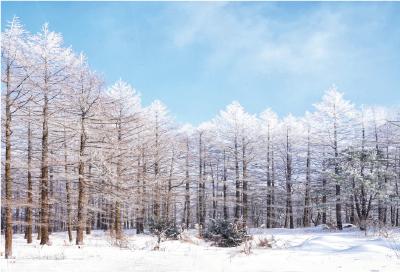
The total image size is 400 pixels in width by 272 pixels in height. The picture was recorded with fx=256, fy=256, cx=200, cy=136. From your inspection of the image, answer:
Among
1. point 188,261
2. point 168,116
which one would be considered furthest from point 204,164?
point 188,261

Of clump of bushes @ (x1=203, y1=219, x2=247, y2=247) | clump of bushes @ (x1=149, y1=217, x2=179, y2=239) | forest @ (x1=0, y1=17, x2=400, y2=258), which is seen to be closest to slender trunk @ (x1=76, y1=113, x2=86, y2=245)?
forest @ (x1=0, y1=17, x2=400, y2=258)

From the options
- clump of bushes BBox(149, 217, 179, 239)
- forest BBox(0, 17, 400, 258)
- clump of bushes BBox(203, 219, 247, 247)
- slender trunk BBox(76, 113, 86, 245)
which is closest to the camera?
clump of bushes BBox(203, 219, 247, 247)

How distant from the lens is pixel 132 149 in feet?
40.1

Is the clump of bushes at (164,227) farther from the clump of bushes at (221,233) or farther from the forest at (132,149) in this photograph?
the clump of bushes at (221,233)

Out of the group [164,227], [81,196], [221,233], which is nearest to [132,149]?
[81,196]

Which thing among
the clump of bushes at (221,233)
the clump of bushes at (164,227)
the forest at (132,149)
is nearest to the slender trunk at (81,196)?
the forest at (132,149)

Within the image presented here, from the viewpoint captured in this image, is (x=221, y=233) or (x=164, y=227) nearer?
(x=221, y=233)

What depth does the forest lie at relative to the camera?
33.6 feet

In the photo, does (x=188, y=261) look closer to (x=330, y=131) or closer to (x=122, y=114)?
(x=122, y=114)

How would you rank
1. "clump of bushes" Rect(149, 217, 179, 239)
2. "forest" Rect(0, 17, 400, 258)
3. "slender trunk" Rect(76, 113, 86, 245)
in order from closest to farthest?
"forest" Rect(0, 17, 400, 258)
"slender trunk" Rect(76, 113, 86, 245)
"clump of bushes" Rect(149, 217, 179, 239)

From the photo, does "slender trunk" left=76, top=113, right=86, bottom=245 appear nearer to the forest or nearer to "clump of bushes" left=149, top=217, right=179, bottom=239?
the forest

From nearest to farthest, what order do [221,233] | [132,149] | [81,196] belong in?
1. [221,233]
2. [81,196]
3. [132,149]

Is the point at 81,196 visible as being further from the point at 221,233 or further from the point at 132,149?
the point at 221,233

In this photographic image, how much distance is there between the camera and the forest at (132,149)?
10250 millimetres
